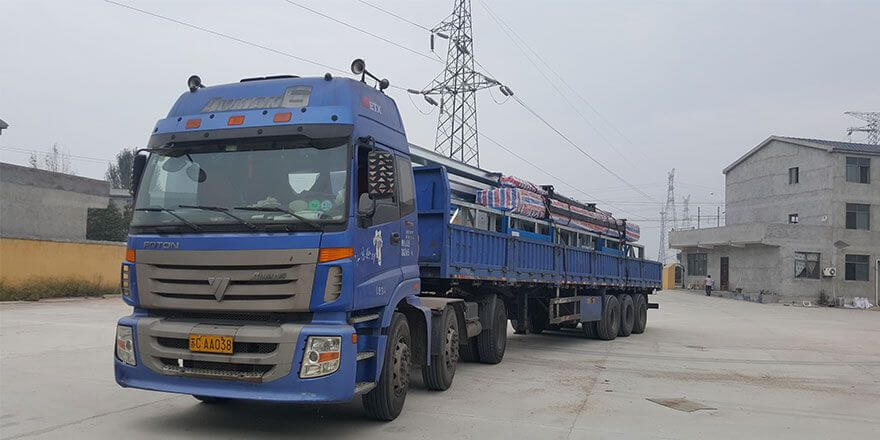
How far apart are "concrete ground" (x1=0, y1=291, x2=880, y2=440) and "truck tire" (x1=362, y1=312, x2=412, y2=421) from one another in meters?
0.16

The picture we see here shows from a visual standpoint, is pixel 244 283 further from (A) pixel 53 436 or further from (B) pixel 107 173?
(B) pixel 107 173

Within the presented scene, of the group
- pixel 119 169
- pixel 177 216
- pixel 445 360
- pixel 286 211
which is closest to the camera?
pixel 286 211

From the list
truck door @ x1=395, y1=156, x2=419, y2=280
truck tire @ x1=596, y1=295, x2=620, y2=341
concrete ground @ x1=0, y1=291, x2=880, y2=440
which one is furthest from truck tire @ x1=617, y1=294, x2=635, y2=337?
truck door @ x1=395, y1=156, x2=419, y2=280

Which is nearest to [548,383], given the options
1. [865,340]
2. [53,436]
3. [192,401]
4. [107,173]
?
[192,401]

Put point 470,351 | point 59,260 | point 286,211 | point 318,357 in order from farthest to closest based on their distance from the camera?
point 59,260
point 470,351
point 286,211
point 318,357

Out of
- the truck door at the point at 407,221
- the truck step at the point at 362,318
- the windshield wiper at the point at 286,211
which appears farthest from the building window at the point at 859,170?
the windshield wiper at the point at 286,211

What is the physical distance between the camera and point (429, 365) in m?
7.98

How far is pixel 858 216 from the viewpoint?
40.8 meters

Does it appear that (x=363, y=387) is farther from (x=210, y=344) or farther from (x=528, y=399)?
(x=528, y=399)

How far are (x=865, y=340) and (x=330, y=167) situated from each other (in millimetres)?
18309

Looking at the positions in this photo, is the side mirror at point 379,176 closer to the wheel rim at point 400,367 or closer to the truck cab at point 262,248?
the truck cab at point 262,248

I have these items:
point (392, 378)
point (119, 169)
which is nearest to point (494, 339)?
point (392, 378)

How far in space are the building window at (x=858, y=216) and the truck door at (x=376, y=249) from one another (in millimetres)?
41924

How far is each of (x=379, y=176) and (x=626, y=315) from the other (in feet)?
43.5
